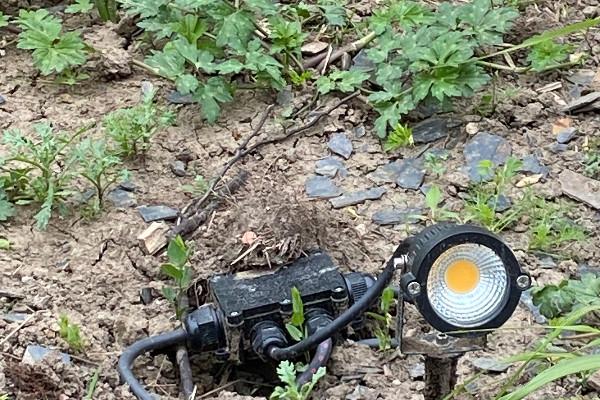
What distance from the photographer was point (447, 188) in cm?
315

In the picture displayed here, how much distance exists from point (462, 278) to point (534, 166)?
4.01 ft

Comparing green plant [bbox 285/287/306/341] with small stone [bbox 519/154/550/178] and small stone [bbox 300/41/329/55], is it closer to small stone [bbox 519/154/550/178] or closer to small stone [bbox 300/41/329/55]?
small stone [bbox 519/154/550/178]

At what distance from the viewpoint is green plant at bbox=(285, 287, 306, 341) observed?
8.05 ft

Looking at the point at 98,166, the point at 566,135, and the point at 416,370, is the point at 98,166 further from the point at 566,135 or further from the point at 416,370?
the point at 566,135

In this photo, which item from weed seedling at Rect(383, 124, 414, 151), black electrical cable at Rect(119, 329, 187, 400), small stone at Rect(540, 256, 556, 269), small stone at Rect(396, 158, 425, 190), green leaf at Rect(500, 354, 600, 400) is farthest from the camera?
weed seedling at Rect(383, 124, 414, 151)

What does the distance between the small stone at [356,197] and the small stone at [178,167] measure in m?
0.46

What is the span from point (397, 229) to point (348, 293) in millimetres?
468

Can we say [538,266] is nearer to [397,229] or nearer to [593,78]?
[397,229]

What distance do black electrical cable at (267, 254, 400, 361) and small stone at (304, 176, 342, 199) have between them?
2.44ft

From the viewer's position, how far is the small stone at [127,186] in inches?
124

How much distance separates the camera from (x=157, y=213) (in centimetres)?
304

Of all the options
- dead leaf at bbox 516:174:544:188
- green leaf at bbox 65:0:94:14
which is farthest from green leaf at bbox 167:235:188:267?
green leaf at bbox 65:0:94:14

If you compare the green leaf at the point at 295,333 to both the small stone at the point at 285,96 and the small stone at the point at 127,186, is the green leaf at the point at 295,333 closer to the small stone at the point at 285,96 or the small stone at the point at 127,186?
the small stone at the point at 127,186

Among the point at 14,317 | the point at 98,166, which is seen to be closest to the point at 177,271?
the point at 14,317
